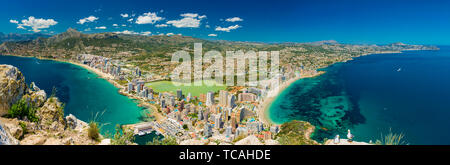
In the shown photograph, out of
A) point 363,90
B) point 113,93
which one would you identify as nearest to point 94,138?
point 113,93

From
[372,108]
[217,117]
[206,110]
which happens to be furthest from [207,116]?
[372,108]

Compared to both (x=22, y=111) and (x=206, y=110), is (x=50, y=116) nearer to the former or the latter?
(x=22, y=111)

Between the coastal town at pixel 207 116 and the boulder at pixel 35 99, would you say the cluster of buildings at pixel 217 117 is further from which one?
the boulder at pixel 35 99

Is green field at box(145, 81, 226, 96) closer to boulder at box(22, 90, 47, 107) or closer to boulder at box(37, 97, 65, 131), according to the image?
boulder at box(22, 90, 47, 107)

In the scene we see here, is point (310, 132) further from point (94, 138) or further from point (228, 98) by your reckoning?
point (94, 138)

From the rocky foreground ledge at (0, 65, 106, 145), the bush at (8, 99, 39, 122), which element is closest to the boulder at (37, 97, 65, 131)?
the rocky foreground ledge at (0, 65, 106, 145)
